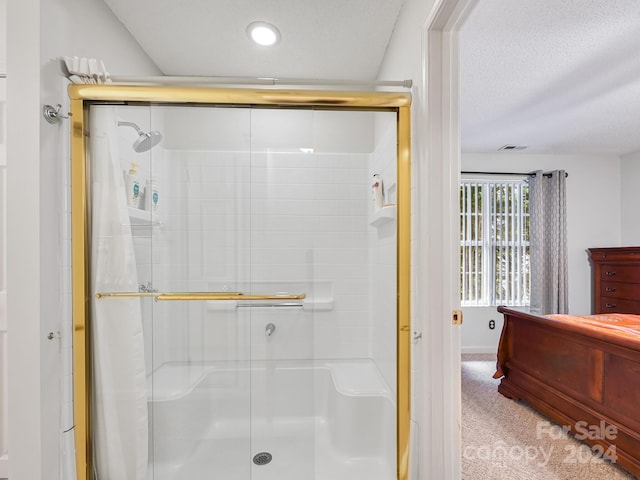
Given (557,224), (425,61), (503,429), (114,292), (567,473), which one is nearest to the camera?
(425,61)

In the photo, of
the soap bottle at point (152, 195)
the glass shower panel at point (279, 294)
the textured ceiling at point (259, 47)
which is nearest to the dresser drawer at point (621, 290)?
the textured ceiling at point (259, 47)

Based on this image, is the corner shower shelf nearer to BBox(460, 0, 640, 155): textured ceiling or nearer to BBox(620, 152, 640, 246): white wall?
BBox(460, 0, 640, 155): textured ceiling

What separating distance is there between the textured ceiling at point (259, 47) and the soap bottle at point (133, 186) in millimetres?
979

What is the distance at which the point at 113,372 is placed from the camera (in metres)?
1.41

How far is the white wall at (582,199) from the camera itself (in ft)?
13.1

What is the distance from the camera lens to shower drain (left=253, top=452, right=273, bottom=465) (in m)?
1.42

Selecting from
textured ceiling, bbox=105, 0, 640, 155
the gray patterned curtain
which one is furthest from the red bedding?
textured ceiling, bbox=105, 0, 640, 155

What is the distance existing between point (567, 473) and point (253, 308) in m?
1.99

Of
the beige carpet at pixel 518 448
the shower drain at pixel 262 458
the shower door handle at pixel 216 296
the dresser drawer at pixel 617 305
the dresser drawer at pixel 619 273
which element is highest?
the shower door handle at pixel 216 296

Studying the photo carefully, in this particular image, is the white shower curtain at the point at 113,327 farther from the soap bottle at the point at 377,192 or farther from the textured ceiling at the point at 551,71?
the textured ceiling at the point at 551,71

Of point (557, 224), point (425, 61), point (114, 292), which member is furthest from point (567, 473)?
point (557, 224)

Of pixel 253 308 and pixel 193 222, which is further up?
pixel 193 222

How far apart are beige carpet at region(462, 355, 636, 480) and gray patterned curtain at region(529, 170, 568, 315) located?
1884 mm

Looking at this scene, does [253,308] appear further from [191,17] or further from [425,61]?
[191,17]
